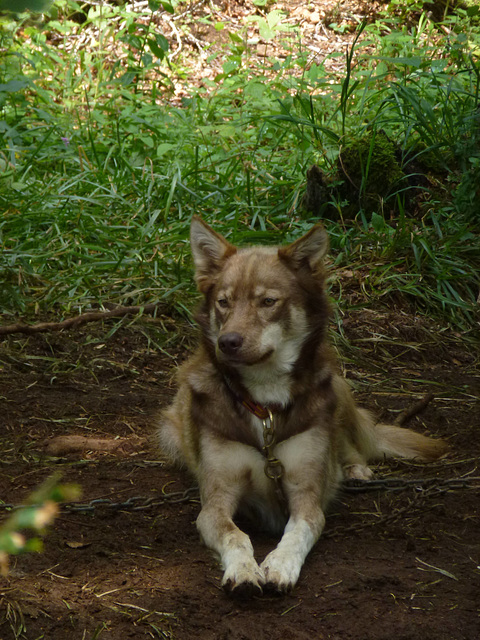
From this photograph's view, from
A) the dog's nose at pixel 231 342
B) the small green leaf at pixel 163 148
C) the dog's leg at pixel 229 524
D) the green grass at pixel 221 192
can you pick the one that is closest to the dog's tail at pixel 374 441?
the dog's leg at pixel 229 524

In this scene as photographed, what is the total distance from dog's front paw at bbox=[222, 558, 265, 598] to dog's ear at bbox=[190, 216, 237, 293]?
4.77 feet

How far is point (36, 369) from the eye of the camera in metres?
4.87

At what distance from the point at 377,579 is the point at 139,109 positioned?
6.69m

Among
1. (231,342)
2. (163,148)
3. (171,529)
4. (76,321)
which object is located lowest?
(76,321)

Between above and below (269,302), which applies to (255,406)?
below

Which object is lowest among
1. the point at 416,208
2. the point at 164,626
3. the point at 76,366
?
the point at 76,366

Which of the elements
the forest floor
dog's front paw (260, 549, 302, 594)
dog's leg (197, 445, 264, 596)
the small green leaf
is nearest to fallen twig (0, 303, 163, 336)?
the forest floor

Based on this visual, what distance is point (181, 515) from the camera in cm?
340

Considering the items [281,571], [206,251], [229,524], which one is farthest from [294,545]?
[206,251]

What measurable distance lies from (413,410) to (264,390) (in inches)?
61.3

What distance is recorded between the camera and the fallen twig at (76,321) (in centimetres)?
500

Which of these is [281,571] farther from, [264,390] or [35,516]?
[35,516]

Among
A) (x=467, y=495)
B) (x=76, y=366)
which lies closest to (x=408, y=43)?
(x=76, y=366)

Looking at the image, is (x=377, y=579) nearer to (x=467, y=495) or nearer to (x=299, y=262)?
(x=467, y=495)
